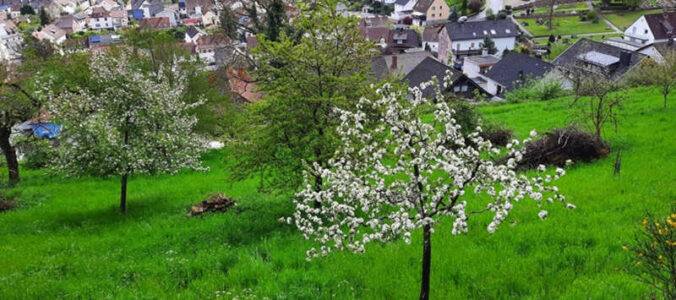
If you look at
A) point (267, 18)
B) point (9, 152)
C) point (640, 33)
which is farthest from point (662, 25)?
point (9, 152)

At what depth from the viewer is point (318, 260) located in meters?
10.2

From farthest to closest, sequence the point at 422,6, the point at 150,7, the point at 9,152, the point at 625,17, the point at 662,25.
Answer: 1. the point at 150,7
2. the point at 422,6
3. the point at 625,17
4. the point at 662,25
5. the point at 9,152

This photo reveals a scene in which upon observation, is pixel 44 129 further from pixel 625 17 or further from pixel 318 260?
pixel 625 17

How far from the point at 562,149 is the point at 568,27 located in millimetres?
93800

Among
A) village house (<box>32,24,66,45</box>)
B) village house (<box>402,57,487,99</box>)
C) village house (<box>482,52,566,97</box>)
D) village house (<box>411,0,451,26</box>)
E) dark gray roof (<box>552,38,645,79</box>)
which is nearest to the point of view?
village house (<box>402,57,487,99</box>)

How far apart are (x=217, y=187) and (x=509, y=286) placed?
1458cm

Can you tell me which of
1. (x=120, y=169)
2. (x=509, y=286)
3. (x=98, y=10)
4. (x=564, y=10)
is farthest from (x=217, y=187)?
(x=98, y=10)

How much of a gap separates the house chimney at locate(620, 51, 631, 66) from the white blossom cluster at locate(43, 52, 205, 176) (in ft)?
179

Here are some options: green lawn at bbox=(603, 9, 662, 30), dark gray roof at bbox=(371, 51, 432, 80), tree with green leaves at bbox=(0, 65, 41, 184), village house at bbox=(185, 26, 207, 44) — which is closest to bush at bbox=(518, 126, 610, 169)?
tree with green leaves at bbox=(0, 65, 41, 184)

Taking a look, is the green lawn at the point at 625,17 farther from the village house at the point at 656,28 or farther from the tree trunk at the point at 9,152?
the tree trunk at the point at 9,152

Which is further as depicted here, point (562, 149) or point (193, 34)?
point (193, 34)

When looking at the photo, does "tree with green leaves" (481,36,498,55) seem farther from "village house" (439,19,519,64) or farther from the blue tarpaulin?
the blue tarpaulin

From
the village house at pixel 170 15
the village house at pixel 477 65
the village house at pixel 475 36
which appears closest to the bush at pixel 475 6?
the village house at pixel 475 36

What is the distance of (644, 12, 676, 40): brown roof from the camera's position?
246ft
